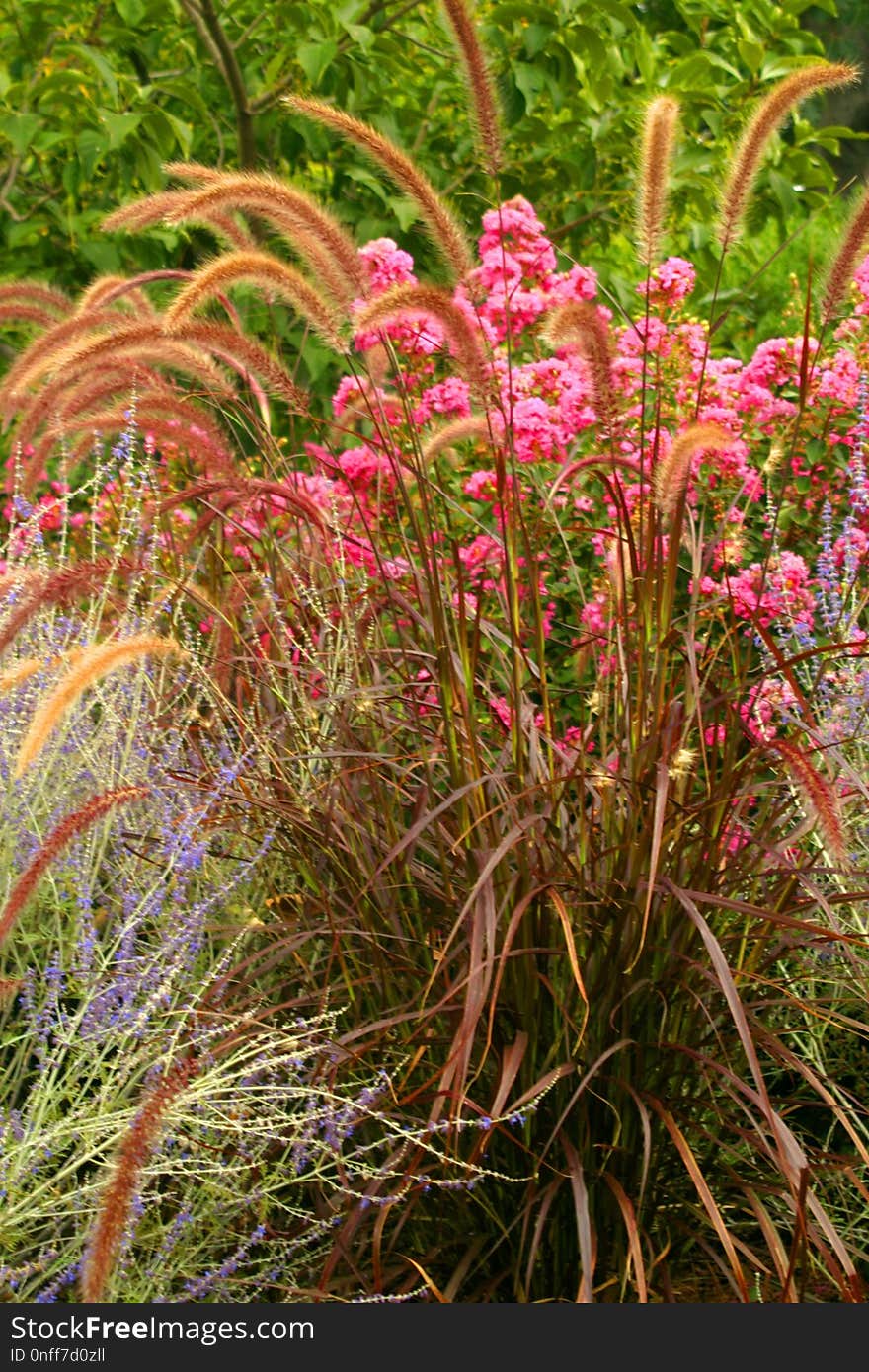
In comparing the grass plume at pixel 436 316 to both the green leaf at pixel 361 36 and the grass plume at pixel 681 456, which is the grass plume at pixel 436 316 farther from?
the green leaf at pixel 361 36

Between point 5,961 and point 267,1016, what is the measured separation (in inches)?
18.9

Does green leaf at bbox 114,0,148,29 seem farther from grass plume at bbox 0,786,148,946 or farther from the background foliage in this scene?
grass plume at bbox 0,786,148,946

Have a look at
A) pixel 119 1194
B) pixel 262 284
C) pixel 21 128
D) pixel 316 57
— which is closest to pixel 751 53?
pixel 316 57

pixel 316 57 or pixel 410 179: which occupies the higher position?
pixel 410 179

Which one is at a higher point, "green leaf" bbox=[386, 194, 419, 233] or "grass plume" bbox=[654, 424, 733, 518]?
"grass plume" bbox=[654, 424, 733, 518]

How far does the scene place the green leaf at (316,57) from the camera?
4.79 metres

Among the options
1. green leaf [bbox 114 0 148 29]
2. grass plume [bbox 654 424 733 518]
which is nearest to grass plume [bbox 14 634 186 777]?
grass plume [bbox 654 424 733 518]

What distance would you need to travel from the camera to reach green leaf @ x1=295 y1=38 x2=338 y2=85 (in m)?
4.79

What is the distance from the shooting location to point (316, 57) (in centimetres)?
485

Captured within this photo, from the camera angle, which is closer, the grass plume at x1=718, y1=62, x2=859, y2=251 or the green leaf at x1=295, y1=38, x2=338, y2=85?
the grass plume at x1=718, y1=62, x2=859, y2=251

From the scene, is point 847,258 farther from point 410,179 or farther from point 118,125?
point 118,125

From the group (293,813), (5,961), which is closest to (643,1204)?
(293,813)

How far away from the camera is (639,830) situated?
8.29 feet

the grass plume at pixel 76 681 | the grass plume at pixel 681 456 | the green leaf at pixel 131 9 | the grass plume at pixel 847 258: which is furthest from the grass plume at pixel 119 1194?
the green leaf at pixel 131 9
